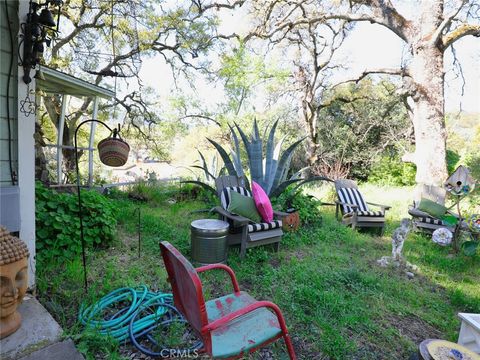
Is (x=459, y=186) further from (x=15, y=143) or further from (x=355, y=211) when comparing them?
(x=15, y=143)

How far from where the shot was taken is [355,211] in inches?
177

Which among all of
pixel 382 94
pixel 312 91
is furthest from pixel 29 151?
pixel 382 94

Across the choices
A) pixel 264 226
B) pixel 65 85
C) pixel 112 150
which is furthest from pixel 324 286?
pixel 65 85

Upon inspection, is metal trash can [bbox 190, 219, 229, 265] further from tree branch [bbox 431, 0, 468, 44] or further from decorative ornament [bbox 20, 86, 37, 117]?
tree branch [bbox 431, 0, 468, 44]

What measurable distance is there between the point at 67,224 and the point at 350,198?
14.1 ft

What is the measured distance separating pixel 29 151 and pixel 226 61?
8344 millimetres

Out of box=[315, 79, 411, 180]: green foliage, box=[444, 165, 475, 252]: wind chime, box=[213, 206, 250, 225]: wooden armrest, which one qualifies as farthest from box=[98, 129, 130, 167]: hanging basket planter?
box=[315, 79, 411, 180]: green foliage

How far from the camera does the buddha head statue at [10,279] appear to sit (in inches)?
58.3

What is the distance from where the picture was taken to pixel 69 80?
4.16m

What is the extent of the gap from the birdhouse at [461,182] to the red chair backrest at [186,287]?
402cm

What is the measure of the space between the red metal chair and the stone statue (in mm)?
2400

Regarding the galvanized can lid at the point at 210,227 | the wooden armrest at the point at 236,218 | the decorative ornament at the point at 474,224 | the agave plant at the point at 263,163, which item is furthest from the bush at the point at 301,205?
the decorative ornament at the point at 474,224

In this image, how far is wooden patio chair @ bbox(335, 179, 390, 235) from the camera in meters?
4.47

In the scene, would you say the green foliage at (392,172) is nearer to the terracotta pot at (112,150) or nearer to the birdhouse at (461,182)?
the birdhouse at (461,182)
